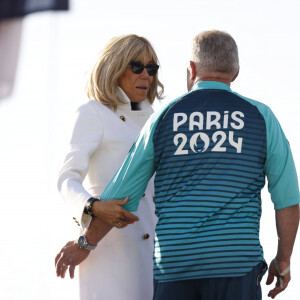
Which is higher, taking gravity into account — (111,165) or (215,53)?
(215,53)

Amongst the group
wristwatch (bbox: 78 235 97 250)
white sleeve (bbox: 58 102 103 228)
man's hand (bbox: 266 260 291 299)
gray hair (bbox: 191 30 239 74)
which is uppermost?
gray hair (bbox: 191 30 239 74)

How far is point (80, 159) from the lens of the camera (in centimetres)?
474

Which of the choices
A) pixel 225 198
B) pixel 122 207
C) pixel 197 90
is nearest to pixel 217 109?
pixel 197 90

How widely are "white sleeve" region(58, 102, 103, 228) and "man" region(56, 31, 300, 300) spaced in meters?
0.46

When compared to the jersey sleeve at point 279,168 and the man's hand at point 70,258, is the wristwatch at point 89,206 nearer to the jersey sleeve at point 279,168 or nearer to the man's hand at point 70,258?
the man's hand at point 70,258

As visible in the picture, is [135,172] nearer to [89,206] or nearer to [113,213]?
[113,213]

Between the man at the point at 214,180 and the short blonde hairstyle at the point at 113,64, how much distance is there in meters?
0.83

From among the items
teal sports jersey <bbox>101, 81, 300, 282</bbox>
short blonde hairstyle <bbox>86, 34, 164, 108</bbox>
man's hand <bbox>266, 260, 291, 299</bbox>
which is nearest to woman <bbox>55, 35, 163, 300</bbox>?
short blonde hairstyle <bbox>86, 34, 164, 108</bbox>

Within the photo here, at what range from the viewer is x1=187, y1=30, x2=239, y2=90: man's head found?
4.30 meters

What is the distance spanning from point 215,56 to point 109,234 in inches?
49.7

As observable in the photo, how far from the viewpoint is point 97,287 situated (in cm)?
488

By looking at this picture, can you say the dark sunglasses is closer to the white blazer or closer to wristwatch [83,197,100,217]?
the white blazer

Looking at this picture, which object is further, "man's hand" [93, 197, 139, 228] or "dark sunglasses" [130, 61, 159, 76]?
"dark sunglasses" [130, 61, 159, 76]

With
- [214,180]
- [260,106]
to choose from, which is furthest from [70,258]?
[260,106]
